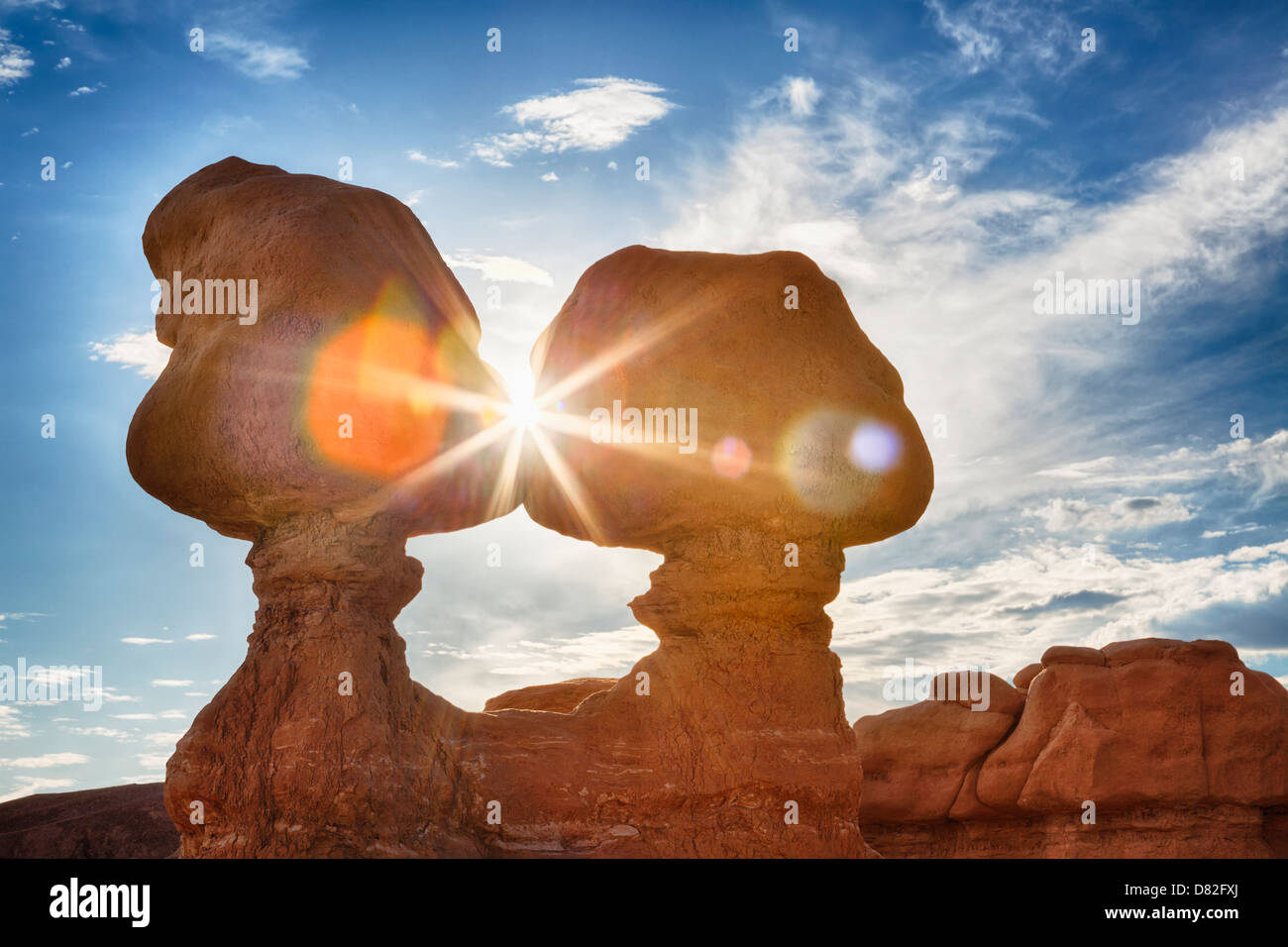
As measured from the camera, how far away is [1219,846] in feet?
42.9

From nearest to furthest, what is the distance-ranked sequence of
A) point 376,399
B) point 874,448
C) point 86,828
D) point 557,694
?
point 376,399, point 874,448, point 557,694, point 86,828

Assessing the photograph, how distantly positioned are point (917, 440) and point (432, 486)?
3.81 metres

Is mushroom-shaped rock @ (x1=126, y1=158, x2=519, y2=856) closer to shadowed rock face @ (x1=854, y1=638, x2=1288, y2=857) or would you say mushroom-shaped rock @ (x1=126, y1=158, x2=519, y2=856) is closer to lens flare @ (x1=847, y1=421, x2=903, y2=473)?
lens flare @ (x1=847, y1=421, x2=903, y2=473)

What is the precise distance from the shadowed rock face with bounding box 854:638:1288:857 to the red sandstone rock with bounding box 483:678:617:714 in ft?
14.9

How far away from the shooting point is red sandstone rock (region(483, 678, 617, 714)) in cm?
1188

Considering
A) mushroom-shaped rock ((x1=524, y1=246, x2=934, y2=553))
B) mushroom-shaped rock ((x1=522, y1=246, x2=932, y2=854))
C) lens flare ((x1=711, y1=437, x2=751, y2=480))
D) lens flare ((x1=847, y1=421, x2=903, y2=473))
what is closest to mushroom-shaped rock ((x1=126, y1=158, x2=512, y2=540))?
mushroom-shaped rock ((x1=524, y1=246, x2=934, y2=553))

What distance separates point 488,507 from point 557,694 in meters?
3.10

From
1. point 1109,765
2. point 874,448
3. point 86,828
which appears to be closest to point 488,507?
point 874,448

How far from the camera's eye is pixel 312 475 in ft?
27.1

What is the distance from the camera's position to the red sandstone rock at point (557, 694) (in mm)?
11883
